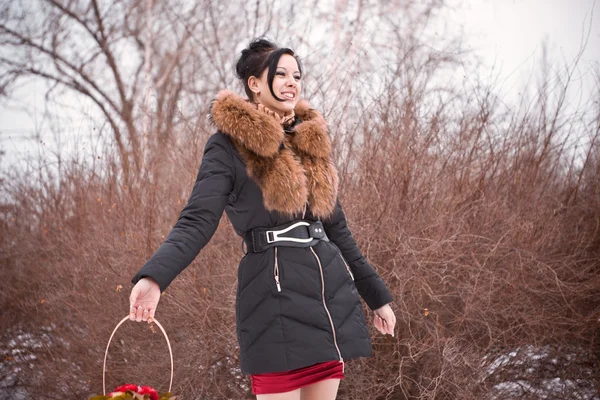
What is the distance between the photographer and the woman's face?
→ 2.54 m

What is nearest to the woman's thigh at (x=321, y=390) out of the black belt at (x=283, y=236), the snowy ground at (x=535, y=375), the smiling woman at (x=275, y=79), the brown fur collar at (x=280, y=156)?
the black belt at (x=283, y=236)

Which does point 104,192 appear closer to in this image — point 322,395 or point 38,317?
point 38,317

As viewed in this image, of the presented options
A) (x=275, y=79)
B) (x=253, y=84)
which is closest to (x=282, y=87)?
(x=275, y=79)

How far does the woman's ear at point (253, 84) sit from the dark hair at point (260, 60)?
15 mm

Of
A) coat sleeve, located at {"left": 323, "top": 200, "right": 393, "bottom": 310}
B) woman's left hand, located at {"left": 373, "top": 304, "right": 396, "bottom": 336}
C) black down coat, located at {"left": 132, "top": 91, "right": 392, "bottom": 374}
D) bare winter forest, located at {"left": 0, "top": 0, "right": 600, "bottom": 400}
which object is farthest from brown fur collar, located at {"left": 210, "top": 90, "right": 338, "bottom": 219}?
bare winter forest, located at {"left": 0, "top": 0, "right": 600, "bottom": 400}

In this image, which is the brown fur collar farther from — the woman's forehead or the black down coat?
the woman's forehead

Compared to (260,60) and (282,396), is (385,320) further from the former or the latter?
(260,60)

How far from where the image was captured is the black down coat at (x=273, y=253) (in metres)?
2.29

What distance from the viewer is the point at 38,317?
5.86 meters

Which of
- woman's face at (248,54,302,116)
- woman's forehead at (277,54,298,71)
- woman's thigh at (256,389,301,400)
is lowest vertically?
woman's thigh at (256,389,301,400)

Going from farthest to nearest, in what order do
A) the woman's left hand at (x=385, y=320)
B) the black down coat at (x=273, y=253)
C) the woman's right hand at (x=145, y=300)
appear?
the woman's left hand at (x=385, y=320) < the black down coat at (x=273, y=253) < the woman's right hand at (x=145, y=300)

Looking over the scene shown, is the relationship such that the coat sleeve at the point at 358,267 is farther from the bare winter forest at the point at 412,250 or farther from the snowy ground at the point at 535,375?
the snowy ground at the point at 535,375

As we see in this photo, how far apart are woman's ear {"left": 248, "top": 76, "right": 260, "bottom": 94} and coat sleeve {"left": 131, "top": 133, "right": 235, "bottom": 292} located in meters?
0.29

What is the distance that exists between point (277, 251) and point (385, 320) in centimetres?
62
